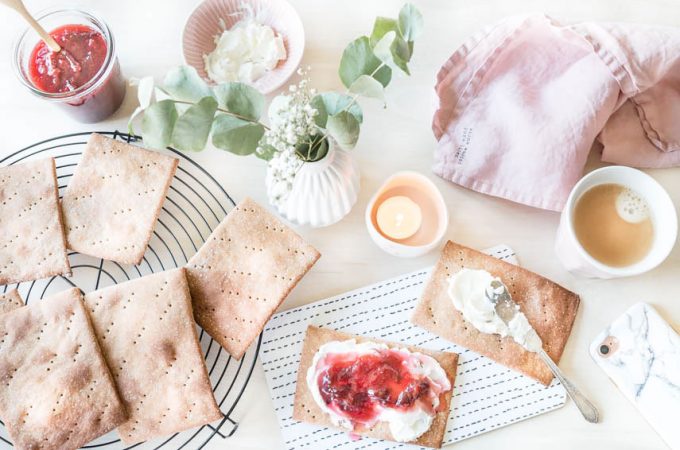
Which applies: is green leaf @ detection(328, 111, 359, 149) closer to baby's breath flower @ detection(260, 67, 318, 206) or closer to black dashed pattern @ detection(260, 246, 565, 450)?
baby's breath flower @ detection(260, 67, 318, 206)

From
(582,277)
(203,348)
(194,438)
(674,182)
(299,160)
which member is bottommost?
(194,438)

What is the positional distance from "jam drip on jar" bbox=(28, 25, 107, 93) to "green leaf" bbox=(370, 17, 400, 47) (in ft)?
→ 1.67

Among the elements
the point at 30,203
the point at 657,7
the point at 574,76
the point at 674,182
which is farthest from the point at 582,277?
the point at 30,203

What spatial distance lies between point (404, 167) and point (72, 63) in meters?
0.62

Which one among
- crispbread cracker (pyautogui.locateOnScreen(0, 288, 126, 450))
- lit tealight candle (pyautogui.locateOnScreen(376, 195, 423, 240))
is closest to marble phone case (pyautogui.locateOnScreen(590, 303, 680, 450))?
lit tealight candle (pyautogui.locateOnScreen(376, 195, 423, 240))

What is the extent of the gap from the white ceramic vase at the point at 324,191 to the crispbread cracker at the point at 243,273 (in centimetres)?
4

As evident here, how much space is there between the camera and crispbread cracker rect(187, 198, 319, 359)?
1103 millimetres

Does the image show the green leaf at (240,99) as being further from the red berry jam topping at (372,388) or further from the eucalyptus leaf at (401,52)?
the red berry jam topping at (372,388)

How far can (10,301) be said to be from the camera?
1122 millimetres

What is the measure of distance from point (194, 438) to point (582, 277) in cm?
74

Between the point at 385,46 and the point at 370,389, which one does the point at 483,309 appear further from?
the point at 385,46

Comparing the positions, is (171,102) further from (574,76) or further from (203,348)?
(574,76)

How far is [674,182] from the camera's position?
119 centimetres

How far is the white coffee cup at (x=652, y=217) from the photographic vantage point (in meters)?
Result: 1.05
